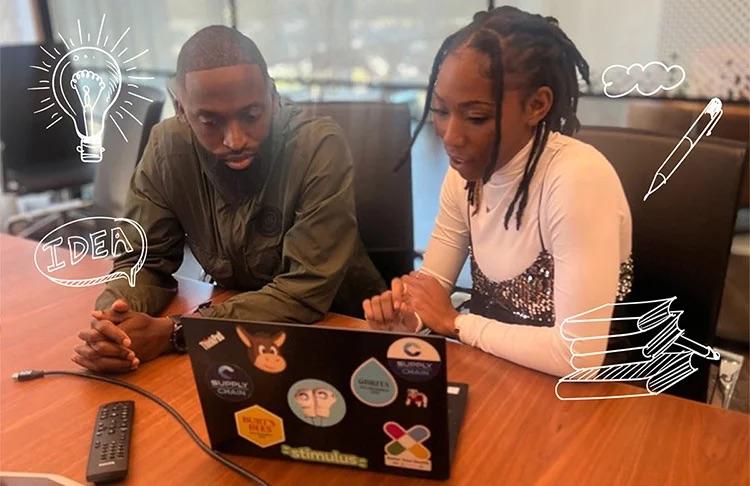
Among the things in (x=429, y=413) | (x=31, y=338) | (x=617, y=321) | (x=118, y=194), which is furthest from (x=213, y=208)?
(x=617, y=321)

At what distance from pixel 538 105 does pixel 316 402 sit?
1.51 ft

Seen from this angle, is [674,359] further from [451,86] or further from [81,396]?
[81,396]

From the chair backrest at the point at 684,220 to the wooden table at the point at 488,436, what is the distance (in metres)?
0.13

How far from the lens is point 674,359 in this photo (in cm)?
96

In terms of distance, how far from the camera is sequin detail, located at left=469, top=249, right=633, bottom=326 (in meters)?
0.93

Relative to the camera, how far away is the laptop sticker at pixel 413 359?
73cm

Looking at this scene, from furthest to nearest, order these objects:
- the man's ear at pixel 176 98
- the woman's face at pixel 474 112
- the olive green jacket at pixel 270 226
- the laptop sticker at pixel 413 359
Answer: the olive green jacket at pixel 270 226 → the man's ear at pixel 176 98 → the woman's face at pixel 474 112 → the laptop sticker at pixel 413 359

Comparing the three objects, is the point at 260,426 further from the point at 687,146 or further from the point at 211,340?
the point at 687,146

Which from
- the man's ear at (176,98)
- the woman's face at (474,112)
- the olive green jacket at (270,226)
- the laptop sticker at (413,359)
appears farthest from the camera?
the olive green jacket at (270,226)

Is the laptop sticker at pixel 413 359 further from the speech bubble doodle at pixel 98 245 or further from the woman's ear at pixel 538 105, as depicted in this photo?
the speech bubble doodle at pixel 98 245

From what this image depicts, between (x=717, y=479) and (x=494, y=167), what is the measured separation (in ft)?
1.52

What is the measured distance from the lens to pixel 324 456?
838mm

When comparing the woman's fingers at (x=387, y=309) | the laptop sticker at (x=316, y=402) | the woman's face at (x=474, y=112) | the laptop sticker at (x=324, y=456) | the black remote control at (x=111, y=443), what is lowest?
the black remote control at (x=111, y=443)

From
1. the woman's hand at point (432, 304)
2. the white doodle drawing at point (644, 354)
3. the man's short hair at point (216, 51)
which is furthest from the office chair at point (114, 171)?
the white doodle drawing at point (644, 354)
